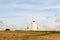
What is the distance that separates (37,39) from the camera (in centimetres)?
8044

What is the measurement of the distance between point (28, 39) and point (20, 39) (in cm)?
348

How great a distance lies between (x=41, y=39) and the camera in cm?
8162

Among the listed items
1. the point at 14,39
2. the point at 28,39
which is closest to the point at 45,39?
the point at 28,39

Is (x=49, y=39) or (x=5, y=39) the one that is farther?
(x=5, y=39)

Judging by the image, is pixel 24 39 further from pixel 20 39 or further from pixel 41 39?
pixel 41 39

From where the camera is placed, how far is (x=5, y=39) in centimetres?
8625

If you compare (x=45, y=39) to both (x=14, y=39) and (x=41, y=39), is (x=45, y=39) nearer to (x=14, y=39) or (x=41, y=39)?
(x=41, y=39)

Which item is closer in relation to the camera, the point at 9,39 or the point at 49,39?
the point at 49,39

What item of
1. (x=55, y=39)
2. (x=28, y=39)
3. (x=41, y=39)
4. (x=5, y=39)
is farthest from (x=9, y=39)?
(x=55, y=39)

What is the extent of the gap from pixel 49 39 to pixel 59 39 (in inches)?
166

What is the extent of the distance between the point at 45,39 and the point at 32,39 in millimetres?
5562

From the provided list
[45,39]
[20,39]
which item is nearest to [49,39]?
[45,39]

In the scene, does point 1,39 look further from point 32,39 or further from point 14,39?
point 32,39

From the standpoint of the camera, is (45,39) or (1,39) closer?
(45,39)
